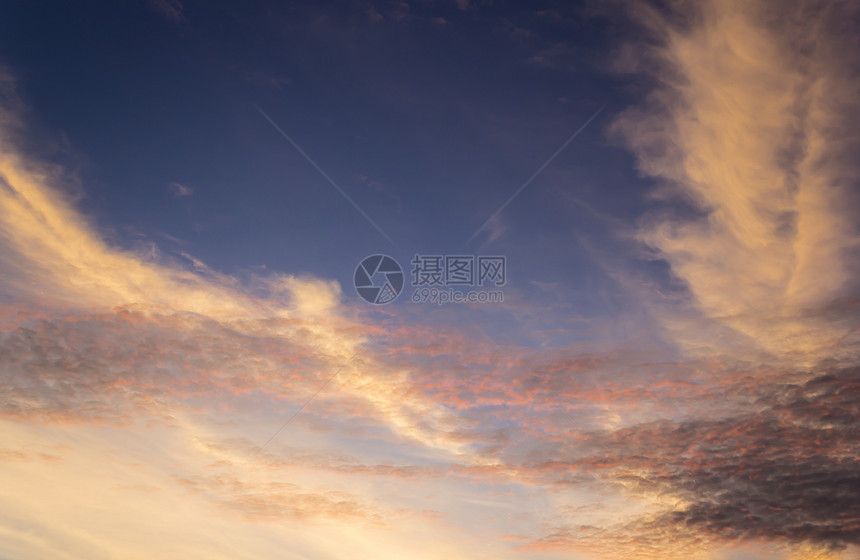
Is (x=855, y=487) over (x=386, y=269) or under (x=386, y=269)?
under

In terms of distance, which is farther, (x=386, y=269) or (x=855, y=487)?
(x=855, y=487)

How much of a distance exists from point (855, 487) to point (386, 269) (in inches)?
1730

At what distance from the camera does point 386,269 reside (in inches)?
1091

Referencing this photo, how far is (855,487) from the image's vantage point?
139 feet
